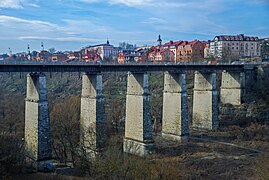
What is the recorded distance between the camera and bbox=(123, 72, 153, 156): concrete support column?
1220 inches

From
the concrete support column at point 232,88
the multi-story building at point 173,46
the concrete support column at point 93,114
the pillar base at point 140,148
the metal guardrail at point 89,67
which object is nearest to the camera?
the metal guardrail at point 89,67

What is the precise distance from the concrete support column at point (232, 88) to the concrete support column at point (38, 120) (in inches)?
1124

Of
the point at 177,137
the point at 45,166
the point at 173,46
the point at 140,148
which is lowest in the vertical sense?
the point at 45,166

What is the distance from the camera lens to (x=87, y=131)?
1162 inches

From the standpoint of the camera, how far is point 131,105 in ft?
106

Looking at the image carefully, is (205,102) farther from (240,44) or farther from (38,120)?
(240,44)

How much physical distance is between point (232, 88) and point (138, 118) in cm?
2030

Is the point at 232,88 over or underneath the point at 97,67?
underneath

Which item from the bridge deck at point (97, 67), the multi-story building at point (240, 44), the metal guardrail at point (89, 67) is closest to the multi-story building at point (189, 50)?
the multi-story building at point (240, 44)

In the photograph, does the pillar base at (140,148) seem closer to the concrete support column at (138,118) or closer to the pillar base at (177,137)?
the concrete support column at (138,118)

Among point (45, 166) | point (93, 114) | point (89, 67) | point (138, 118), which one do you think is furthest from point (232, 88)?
point (45, 166)

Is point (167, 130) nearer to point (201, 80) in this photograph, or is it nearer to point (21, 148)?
point (201, 80)

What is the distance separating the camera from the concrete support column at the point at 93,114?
95.6 feet

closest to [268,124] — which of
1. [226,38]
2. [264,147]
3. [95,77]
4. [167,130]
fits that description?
[264,147]
